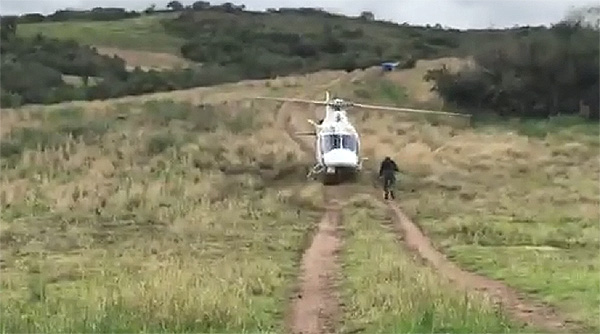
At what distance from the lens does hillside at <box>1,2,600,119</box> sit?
51844 millimetres

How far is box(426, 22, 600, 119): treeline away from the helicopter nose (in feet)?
82.6

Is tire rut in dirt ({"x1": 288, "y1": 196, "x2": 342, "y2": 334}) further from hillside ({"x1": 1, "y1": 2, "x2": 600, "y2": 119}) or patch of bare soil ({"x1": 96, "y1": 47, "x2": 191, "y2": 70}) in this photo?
patch of bare soil ({"x1": 96, "y1": 47, "x2": 191, "y2": 70})

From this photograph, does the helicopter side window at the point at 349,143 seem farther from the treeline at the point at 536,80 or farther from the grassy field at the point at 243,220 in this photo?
the treeline at the point at 536,80

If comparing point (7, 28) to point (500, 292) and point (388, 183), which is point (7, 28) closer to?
point (388, 183)

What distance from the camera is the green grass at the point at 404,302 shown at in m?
10.1

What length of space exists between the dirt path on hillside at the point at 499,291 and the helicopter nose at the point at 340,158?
25.0 feet

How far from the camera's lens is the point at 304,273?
48.7ft

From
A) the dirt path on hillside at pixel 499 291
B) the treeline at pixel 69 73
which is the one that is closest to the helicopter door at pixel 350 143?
the dirt path on hillside at pixel 499 291

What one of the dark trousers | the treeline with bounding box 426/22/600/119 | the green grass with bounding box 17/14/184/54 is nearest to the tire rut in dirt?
the dark trousers

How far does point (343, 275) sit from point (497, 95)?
39.0 meters

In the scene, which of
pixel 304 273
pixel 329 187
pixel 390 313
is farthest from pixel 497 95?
pixel 390 313

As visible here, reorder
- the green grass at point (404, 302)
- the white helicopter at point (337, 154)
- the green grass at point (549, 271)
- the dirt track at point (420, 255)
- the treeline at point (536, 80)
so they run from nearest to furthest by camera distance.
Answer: the green grass at point (404, 302) → the dirt track at point (420, 255) → the green grass at point (549, 271) → the white helicopter at point (337, 154) → the treeline at point (536, 80)

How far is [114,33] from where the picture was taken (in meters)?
92.7

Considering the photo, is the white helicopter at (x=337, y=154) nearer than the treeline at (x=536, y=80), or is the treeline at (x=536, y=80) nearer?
the white helicopter at (x=337, y=154)
